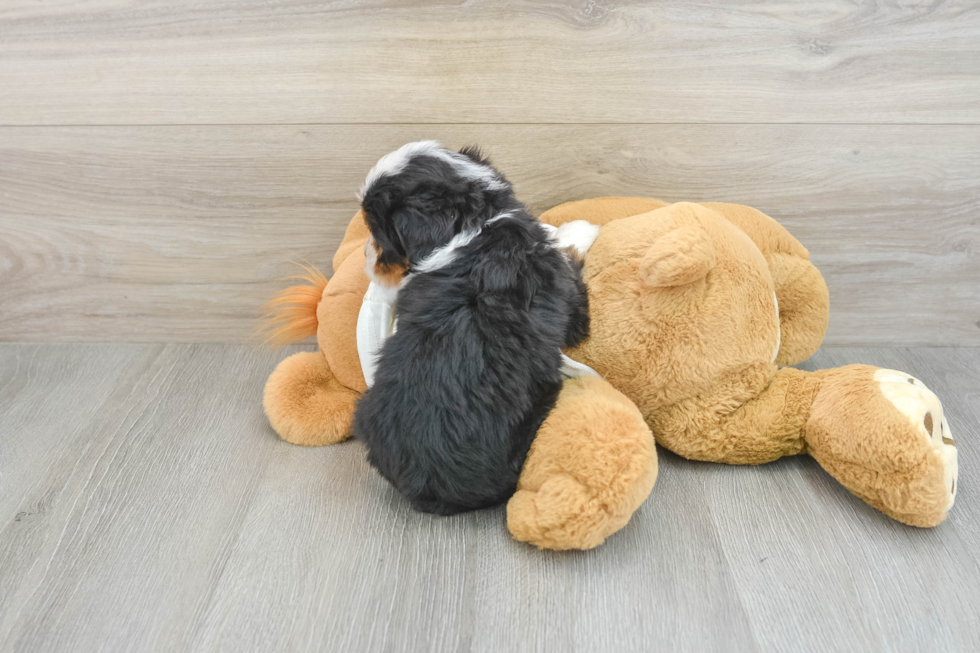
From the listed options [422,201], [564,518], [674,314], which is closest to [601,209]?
[674,314]

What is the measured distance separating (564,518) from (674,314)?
0.91 feet

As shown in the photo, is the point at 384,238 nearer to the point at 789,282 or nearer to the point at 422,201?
the point at 422,201

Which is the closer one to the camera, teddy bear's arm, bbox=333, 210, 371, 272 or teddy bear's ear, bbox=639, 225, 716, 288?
teddy bear's ear, bbox=639, 225, 716, 288

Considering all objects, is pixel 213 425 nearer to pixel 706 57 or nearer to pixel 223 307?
pixel 223 307

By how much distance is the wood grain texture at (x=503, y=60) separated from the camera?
914mm

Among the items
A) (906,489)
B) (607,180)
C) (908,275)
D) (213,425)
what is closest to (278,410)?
(213,425)

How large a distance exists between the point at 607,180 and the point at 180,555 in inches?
30.0

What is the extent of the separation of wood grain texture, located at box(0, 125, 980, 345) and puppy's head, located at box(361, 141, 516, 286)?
27 cm

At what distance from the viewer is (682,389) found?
0.80 metres

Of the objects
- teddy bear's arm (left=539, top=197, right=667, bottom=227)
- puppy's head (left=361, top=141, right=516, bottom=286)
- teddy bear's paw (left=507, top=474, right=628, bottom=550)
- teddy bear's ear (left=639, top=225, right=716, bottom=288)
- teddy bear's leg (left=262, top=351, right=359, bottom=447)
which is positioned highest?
puppy's head (left=361, top=141, right=516, bottom=286)

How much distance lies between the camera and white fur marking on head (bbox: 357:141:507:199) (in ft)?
2.34

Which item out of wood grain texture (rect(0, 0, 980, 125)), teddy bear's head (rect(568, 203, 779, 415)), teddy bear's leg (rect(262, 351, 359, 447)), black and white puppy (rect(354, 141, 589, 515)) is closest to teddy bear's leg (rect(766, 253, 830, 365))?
teddy bear's head (rect(568, 203, 779, 415))

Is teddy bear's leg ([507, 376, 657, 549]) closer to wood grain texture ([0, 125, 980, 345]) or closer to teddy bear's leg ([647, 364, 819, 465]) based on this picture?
teddy bear's leg ([647, 364, 819, 465])

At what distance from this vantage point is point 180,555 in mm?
733
